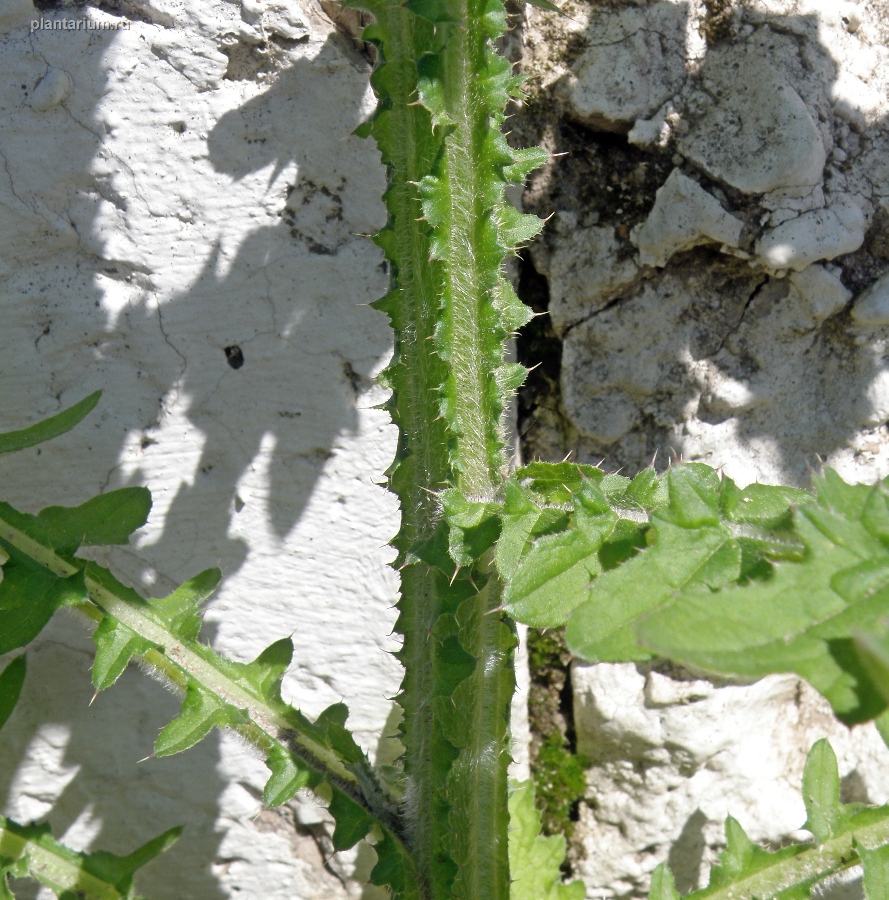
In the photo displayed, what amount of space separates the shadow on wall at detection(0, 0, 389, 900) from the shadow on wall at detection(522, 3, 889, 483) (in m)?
0.58

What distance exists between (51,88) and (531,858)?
2.24m

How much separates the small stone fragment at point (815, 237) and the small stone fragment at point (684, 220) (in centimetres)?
9

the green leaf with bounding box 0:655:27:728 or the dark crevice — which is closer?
the green leaf with bounding box 0:655:27:728

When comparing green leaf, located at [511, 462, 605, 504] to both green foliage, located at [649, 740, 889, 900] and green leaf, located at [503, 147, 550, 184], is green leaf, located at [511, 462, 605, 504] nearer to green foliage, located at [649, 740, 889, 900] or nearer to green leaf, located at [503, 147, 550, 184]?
green leaf, located at [503, 147, 550, 184]

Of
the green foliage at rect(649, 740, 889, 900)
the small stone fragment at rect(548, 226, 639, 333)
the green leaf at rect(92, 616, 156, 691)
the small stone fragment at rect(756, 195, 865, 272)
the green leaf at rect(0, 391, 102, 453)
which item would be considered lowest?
the green foliage at rect(649, 740, 889, 900)

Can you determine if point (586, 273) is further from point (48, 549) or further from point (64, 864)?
point (64, 864)

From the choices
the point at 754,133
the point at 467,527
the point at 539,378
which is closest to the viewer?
the point at 467,527

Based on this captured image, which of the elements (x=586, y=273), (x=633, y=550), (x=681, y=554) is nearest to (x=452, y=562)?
(x=633, y=550)

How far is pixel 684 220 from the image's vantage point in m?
2.03

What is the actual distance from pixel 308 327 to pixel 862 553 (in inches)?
61.3

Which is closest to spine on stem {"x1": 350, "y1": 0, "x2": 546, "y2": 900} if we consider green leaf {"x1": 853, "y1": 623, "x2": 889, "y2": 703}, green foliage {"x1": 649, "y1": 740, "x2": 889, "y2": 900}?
green foliage {"x1": 649, "y1": 740, "x2": 889, "y2": 900}

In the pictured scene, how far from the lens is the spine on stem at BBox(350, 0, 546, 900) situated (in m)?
1.42

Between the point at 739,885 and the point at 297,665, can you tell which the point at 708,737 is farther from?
the point at 297,665

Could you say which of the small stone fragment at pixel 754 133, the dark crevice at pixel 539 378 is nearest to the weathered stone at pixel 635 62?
the small stone fragment at pixel 754 133
